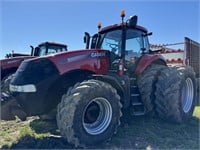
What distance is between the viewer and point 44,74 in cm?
408

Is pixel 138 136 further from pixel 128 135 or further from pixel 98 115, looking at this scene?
pixel 98 115

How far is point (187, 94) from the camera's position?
6.25 metres

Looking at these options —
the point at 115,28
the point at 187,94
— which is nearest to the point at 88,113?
the point at 115,28

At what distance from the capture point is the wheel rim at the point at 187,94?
6.09 meters

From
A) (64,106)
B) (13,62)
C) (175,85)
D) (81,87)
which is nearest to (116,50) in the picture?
(175,85)

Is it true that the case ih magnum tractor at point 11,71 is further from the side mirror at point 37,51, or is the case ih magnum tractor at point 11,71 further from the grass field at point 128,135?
the grass field at point 128,135

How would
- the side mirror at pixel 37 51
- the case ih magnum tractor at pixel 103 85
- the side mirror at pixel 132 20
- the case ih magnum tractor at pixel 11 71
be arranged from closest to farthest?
1. the case ih magnum tractor at pixel 103 85
2. the case ih magnum tractor at pixel 11 71
3. the side mirror at pixel 132 20
4. the side mirror at pixel 37 51

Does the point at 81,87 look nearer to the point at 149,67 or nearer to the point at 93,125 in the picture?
the point at 93,125

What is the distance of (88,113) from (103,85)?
0.56 metres

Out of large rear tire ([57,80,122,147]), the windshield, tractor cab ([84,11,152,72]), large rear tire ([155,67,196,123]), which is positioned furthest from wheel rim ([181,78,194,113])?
large rear tire ([57,80,122,147])

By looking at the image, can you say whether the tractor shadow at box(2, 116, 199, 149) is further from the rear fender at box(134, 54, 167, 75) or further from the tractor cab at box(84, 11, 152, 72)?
the tractor cab at box(84, 11, 152, 72)

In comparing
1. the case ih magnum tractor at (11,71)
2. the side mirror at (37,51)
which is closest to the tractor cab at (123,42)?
the case ih magnum tractor at (11,71)

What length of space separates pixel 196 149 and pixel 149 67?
230cm

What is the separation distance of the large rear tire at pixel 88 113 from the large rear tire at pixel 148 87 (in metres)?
1.17
